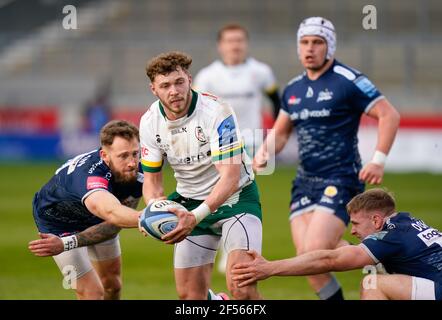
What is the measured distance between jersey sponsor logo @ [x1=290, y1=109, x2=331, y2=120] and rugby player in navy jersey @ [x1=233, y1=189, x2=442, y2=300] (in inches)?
89.9

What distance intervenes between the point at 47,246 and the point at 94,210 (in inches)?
27.9

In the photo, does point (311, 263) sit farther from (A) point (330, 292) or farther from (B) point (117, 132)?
(A) point (330, 292)

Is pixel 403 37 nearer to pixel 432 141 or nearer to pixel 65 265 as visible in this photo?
pixel 432 141

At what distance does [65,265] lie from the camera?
8508mm

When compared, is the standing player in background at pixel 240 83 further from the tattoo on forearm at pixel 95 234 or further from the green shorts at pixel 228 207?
the green shorts at pixel 228 207

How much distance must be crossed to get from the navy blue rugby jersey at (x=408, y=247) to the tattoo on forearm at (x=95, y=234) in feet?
8.77

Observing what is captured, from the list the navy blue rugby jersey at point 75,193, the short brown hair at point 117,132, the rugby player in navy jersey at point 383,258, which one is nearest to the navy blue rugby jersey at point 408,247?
Result: the rugby player in navy jersey at point 383,258

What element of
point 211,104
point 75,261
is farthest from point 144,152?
point 75,261

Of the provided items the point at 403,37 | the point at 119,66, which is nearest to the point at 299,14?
the point at 403,37

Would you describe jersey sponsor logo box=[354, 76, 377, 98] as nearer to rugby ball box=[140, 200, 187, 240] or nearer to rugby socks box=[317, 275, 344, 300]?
→ rugby socks box=[317, 275, 344, 300]

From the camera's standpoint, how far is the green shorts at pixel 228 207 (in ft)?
25.1

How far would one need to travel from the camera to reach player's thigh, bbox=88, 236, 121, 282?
8.83m
